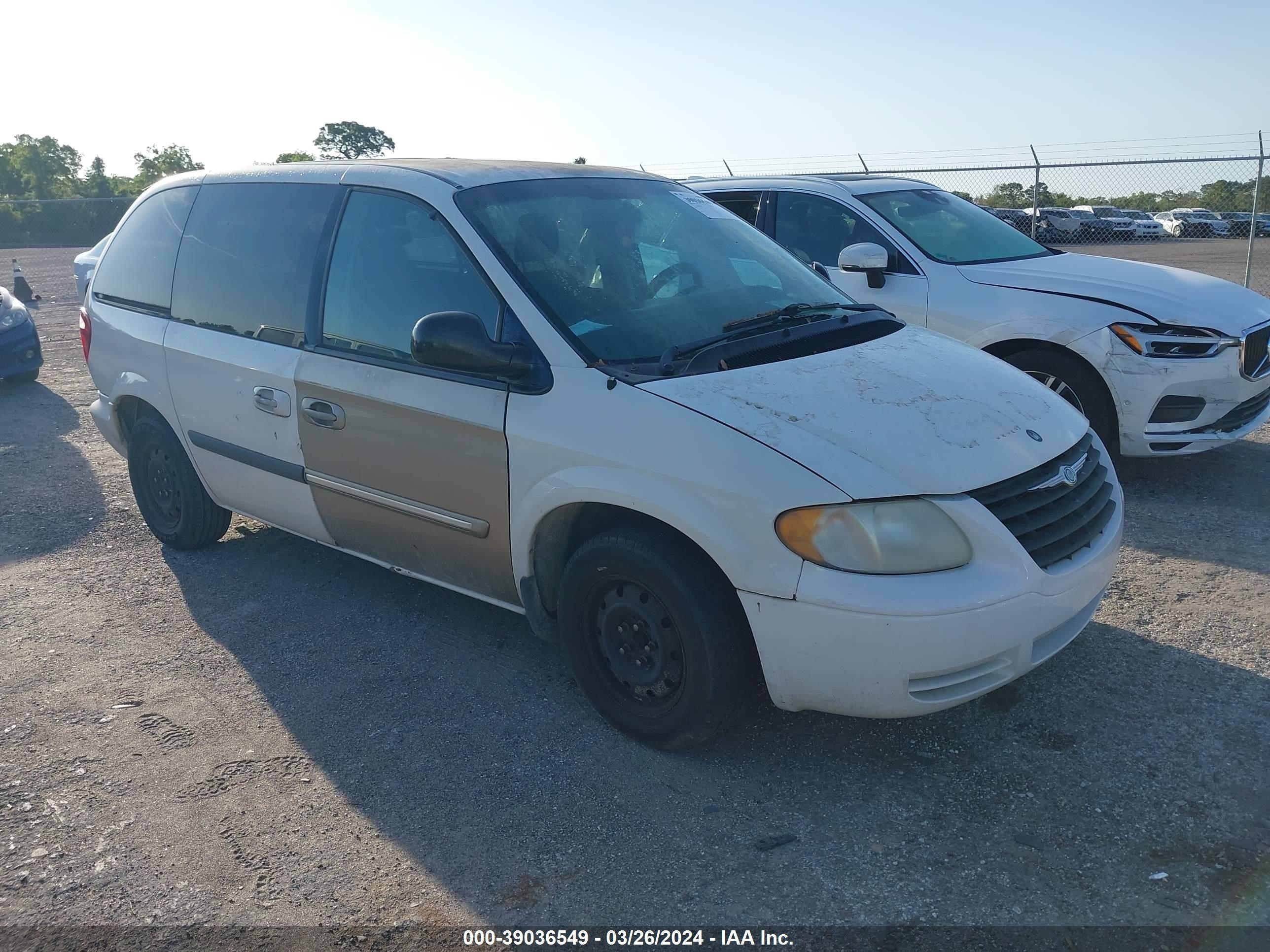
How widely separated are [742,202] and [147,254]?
13.0 feet

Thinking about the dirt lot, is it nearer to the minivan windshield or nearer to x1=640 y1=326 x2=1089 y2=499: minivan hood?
x1=640 y1=326 x2=1089 y2=499: minivan hood

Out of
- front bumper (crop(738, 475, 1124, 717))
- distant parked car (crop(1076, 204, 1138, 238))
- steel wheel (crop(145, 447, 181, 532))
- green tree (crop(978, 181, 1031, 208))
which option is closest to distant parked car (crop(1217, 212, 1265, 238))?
distant parked car (crop(1076, 204, 1138, 238))

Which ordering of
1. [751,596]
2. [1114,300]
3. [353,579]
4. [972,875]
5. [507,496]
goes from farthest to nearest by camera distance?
[1114,300] → [353,579] → [507,496] → [751,596] → [972,875]

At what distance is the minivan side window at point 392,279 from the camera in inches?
144

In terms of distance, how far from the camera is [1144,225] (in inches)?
873

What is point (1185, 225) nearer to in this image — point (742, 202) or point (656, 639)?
point (742, 202)

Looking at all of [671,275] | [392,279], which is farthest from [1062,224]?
[392,279]

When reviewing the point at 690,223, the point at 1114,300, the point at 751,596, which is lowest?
the point at 751,596

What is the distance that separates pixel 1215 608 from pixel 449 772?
3.16 meters

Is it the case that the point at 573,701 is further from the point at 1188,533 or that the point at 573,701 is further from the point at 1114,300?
the point at 1114,300

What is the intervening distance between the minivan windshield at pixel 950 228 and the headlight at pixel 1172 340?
1164mm

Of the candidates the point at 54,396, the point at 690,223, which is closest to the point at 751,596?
the point at 690,223

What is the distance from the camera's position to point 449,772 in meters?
3.35

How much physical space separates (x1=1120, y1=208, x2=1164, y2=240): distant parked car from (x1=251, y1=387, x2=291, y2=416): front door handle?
71.0ft
